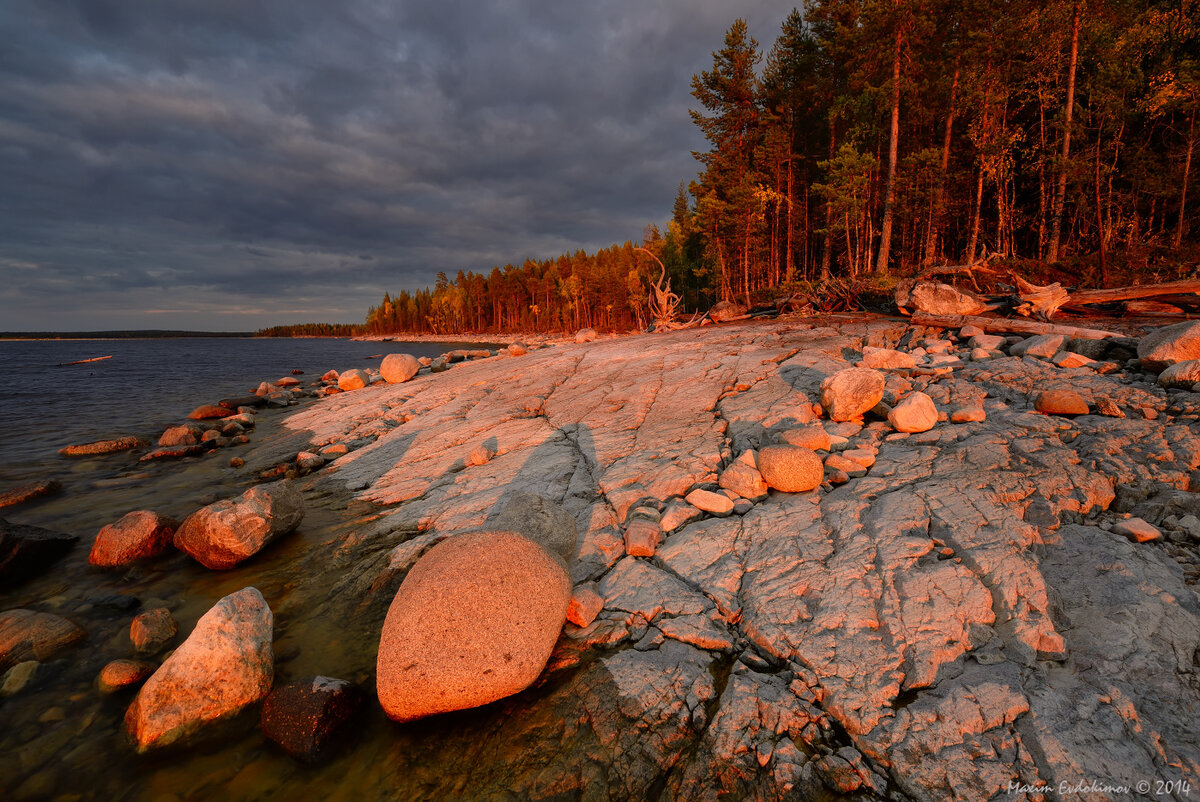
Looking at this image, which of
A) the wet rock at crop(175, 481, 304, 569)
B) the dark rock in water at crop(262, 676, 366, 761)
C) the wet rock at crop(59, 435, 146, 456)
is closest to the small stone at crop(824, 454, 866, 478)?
the dark rock in water at crop(262, 676, 366, 761)

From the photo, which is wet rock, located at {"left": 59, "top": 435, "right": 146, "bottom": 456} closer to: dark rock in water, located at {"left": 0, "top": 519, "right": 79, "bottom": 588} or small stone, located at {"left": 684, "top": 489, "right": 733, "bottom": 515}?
dark rock in water, located at {"left": 0, "top": 519, "right": 79, "bottom": 588}

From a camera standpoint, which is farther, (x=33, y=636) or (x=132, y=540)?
(x=132, y=540)

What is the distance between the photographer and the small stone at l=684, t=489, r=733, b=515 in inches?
218

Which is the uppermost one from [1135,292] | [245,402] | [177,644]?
[1135,292]

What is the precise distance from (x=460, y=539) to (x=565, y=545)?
139cm

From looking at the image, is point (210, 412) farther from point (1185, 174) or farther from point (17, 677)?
point (1185, 174)

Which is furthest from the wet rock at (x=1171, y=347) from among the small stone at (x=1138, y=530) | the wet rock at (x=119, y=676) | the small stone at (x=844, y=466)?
the wet rock at (x=119, y=676)

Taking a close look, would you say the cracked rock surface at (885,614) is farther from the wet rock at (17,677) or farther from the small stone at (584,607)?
the wet rock at (17,677)

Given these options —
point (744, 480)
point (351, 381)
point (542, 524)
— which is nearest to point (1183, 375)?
point (744, 480)

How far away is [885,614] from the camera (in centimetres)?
375

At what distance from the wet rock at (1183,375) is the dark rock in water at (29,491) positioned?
20.1m

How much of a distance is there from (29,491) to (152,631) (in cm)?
825

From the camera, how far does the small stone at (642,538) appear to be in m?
5.11

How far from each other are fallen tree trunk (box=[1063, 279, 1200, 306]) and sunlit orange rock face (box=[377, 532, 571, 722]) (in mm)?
15849
